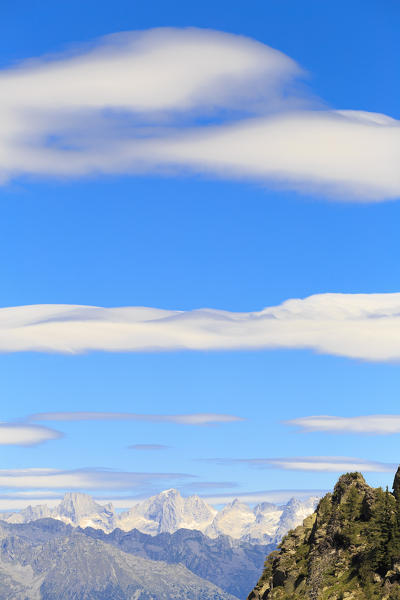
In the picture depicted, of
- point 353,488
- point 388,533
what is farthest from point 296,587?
point 388,533

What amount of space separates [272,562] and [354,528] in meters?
21.7

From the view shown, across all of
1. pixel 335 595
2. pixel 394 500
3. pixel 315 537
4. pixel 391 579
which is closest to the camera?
Answer: pixel 391 579

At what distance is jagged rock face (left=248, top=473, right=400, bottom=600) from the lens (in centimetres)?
9788

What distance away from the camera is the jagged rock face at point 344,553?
321 ft

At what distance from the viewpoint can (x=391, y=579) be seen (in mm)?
95125

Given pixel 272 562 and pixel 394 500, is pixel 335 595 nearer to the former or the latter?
pixel 394 500

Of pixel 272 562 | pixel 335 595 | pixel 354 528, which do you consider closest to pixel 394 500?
pixel 354 528

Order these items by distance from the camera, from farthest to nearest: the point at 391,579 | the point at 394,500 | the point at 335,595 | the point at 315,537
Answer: the point at 315,537, the point at 394,500, the point at 335,595, the point at 391,579

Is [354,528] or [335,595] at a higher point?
[354,528]

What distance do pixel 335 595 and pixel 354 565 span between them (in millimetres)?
4854

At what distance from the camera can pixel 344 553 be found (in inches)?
4286

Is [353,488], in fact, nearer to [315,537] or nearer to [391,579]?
[315,537]

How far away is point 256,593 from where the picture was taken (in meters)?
129

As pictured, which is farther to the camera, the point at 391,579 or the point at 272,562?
the point at 272,562
